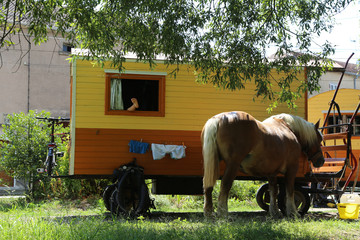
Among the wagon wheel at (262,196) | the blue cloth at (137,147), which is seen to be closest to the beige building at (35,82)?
the blue cloth at (137,147)

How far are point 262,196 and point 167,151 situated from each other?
250 centimetres

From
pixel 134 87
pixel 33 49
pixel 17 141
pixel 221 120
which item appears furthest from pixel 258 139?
pixel 33 49

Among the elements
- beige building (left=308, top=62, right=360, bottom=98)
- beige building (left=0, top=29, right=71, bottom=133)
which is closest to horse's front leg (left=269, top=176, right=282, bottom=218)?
beige building (left=0, top=29, right=71, bottom=133)

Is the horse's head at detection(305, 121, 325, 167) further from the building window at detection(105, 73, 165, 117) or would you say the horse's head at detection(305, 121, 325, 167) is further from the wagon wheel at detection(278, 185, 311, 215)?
the building window at detection(105, 73, 165, 117)

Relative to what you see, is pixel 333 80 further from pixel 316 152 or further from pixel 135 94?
pixel 135 94

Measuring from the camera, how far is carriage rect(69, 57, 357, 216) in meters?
8.57

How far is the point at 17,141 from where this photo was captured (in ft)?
41.5

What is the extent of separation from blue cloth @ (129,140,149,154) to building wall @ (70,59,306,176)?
0.13m

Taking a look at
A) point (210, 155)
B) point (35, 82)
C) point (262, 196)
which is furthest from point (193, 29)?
point (35, 82)

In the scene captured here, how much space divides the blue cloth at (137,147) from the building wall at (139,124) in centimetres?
13

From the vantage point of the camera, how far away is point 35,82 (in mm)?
22031

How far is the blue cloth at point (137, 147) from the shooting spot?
8.55 metres

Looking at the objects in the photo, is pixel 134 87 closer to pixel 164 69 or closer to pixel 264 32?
pixel 164 69

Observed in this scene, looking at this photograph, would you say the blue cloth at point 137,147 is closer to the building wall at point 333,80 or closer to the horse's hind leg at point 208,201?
the horse's hind leg at point 208,201
